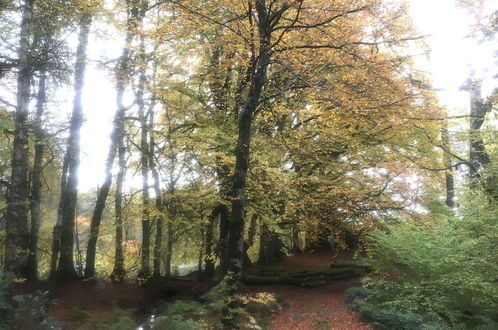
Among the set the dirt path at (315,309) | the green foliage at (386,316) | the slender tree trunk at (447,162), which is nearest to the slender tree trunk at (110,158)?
the dirt path at (315,309)

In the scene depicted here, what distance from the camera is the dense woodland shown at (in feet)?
28.3

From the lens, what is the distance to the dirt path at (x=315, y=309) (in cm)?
1087

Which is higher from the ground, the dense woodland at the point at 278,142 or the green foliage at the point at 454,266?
the dense woodland at the point at 278,142

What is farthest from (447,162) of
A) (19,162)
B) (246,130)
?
(19,162)

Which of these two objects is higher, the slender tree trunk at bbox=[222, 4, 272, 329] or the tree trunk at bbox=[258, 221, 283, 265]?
the slender tree trunk at bbox=[222, 4, 272, 329]

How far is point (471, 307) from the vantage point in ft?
30.4

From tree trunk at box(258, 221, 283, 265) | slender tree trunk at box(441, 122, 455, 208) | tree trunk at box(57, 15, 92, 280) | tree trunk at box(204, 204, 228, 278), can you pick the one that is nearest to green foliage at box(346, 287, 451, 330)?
tree trunk at box(204, 204, 228, 278)

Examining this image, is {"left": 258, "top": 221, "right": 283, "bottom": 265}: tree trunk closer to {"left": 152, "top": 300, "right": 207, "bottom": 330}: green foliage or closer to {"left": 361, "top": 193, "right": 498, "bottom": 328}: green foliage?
{"left": 152, "top": 300, "right": 207, "bottom": 330}: green foliage

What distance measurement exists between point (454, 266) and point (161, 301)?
951 centimetres

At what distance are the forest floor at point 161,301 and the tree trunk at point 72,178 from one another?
28.0 inches

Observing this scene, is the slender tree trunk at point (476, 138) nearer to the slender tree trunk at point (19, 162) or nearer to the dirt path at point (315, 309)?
the dirt path at point (315, 309)

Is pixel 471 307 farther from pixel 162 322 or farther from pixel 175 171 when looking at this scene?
pixel 175 171

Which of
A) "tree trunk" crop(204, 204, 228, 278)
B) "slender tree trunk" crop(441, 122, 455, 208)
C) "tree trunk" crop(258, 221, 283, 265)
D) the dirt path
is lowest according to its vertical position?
the dirt path

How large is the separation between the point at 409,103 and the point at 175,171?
9117 millimetres
